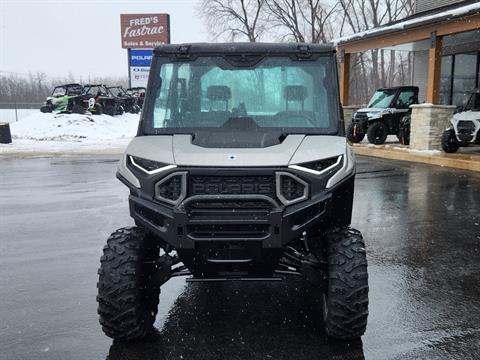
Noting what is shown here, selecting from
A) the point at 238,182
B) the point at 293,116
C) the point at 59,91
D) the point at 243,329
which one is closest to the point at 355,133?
the point at 293,116

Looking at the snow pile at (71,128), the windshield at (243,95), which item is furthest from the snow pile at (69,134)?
the windshield at (243,95)

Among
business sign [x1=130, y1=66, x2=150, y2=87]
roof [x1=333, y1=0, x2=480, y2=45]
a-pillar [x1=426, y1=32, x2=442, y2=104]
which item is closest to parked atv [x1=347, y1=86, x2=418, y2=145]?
roof [x1=333, y1=0, x2=480, y2=45]

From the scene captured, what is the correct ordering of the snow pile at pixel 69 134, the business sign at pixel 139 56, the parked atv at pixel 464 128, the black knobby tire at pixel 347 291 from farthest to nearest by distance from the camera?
the business sign at pixel 139 56
the snow pile at pixel 69 134
the parked atv at pixel 464 128
the black knobby tire at pixel 347 291

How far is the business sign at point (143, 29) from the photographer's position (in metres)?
33.7

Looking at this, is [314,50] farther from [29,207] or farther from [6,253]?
[29,207]

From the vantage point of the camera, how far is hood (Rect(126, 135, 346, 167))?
3.32 meters

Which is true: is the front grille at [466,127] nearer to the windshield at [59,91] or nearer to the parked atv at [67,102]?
the parked atv at [67,102]

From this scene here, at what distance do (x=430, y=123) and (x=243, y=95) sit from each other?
12.4m

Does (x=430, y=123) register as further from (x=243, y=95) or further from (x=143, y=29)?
(x=143, y=29)

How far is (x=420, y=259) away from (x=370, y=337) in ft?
7.14

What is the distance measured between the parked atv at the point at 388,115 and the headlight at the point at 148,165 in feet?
50.3

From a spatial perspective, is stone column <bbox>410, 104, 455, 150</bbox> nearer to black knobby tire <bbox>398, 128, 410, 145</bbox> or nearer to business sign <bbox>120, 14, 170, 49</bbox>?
black knobby tire <bbox>398, 128, 410, 145</bbox>

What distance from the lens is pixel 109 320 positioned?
11.4 feet

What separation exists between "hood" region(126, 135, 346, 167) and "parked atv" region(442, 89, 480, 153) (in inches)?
460
